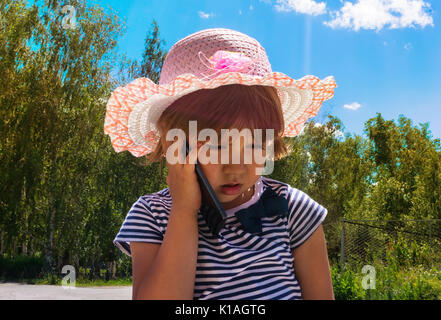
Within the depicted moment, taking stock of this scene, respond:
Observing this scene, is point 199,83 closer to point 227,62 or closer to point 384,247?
point 227,62

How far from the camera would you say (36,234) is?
61.0 ft

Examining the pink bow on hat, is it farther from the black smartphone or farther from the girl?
the black smartphone

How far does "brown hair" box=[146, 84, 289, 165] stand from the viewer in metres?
1.36

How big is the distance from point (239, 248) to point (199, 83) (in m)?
0.54

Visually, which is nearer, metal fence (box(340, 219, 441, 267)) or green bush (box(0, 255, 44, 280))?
metal fence (box(340, 219, 441, 267))

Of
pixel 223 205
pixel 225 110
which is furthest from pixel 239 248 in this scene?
pixel 225 110

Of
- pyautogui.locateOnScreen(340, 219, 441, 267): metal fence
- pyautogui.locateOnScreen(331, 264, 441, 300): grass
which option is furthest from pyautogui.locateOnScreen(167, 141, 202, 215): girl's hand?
pyautogui.locateOnScreen(340, 219, 441, 267): metal fence

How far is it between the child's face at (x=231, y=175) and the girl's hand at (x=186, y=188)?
49 millimetres

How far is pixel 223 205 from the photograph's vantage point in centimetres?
144

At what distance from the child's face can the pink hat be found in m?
0.23

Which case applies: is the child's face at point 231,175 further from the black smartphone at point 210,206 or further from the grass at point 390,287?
the grass at point 390,287

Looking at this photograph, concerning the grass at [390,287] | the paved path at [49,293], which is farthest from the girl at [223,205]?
the paved path at [49,293]

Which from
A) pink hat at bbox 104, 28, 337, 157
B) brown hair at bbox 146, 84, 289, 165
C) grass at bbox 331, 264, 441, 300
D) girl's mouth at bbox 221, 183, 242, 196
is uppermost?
pink hat at bbox 104, 28, 337, 157

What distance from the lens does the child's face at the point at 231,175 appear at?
4.30 ft
